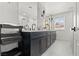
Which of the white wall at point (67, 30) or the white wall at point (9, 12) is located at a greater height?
the white wall at point (9, 12)

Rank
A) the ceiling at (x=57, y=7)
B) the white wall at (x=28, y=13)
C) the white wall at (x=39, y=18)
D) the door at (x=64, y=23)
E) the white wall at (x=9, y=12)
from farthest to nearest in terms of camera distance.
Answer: the white wall at (x=39, y=18), the white wall at (x=28, y=13), the ceiling at (x=57, y=7), the door at (x=64, y=23), the white wall at (x=9, y=12)

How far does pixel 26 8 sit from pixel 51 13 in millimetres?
794

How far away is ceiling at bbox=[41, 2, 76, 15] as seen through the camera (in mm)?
3009

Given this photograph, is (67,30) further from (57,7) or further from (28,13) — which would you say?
(28,13)

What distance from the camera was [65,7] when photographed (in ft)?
10.2

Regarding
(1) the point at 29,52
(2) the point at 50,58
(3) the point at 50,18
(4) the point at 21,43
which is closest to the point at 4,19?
(4) the point at 21,43

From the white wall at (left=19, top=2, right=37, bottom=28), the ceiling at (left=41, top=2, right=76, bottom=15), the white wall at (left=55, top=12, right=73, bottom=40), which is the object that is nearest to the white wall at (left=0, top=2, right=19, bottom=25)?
the white wall at (left=19, top=2, right=37, bottom=28)

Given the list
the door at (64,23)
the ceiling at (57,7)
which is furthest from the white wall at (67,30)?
the ceiling at (57,7)

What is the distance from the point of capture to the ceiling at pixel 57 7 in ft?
9.87

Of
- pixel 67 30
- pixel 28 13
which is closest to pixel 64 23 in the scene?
pixel 67 30

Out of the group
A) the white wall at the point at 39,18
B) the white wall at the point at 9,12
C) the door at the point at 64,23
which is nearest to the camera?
the white wall at the point at 9,12

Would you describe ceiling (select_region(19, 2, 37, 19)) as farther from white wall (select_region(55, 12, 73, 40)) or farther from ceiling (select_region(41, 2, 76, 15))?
white wall (select_region(55, 12, 73, 40))

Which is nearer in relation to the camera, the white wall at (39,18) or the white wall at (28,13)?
the white wall at (28,13)

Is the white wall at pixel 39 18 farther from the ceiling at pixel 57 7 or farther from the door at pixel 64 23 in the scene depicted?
the door at pixel 64 23
